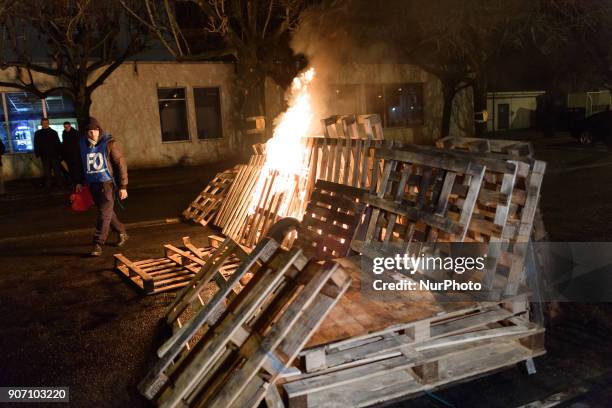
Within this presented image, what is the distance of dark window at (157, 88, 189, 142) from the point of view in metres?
19.2

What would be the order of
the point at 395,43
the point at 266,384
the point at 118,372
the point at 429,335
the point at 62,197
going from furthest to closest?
the point at 395,43 → the point at 62,197 → the point at 118,372 → the point at 429,335 → the point at 266,384

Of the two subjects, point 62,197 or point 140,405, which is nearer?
point 140,405

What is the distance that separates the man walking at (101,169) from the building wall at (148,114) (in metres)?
11.5

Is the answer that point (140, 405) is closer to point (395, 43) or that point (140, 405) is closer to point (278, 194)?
point (278, 194)

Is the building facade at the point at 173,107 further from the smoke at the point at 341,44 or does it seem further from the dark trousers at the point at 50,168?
the dark trousers at the point at 50,168

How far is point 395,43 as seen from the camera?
64.6 feet

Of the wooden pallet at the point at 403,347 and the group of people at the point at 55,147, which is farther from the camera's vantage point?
the group of people at the point at 55,147

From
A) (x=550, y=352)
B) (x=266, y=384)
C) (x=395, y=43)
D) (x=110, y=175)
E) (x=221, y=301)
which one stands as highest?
(x=395, y=43)

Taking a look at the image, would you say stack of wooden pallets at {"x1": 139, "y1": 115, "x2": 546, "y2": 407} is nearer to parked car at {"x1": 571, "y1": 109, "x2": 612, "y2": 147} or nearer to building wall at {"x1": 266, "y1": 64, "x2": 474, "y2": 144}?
building wall at {"x1": 266, "y1": 64, "x2": 474, "y2": 144}

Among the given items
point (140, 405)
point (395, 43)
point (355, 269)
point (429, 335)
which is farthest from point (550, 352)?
point (395, 43)

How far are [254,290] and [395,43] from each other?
59.8ft

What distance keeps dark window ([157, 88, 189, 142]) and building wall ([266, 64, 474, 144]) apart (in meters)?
3.42

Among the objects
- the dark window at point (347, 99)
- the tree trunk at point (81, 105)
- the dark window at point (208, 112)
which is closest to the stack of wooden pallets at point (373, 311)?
the tree trunk at point (81, 105)

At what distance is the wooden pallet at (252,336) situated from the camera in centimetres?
299
